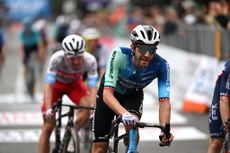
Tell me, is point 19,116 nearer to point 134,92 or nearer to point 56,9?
point 134,92

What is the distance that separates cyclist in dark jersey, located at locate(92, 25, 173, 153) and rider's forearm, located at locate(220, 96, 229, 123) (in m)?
0.70

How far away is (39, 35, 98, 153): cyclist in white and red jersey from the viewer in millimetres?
10086

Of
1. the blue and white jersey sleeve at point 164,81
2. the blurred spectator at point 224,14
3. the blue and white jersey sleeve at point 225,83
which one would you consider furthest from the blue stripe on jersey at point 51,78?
the blurred spectator at point 224,14

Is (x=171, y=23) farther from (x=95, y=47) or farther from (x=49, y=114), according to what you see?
(x=49, y=114)

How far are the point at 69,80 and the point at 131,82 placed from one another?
271 cm

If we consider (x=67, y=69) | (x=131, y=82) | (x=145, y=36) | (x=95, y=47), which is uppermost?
(x=95, y=47)

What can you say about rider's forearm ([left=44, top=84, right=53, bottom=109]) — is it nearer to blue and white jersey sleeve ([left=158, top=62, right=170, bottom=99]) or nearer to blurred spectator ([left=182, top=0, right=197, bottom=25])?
blue and white jersey sleeve ([left=158, top=62, right=170, bottom=99])

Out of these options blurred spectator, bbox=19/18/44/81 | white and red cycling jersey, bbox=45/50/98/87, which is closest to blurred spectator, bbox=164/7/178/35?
blurred spectator, bbox=19/18/44/81

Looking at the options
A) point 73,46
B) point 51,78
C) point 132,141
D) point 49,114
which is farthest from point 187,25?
point 132,141

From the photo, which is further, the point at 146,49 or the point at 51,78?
the point at 51,78

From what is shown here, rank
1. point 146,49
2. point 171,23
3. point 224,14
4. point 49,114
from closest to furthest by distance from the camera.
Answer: point 146,49 → point 49,114 → point 224,14 → point 171,23

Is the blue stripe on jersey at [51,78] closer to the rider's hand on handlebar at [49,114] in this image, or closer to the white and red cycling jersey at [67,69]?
the white and red cycling jersey at [67,69]

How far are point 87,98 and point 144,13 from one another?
59.9 feet

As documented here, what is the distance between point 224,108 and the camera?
8.34 metres
